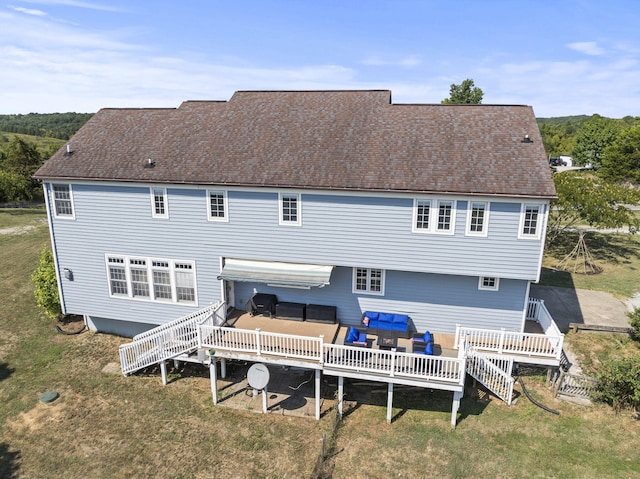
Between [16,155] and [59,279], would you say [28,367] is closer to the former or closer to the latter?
[59,279]

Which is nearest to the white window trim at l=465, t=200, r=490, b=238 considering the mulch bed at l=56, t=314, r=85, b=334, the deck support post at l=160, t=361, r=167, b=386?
the deck support post at l=160, t=361, r=167, b=386

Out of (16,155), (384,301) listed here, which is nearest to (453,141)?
(384,301)

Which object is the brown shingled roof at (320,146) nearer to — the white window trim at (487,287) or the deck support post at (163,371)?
the white window trim at (487,287)

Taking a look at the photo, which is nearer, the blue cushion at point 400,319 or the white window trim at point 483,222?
the white window trim at point 483,222

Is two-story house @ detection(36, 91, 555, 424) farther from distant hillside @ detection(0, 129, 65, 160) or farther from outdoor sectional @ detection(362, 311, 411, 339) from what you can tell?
distant hillside @ detection(0, 129, 65, 160)

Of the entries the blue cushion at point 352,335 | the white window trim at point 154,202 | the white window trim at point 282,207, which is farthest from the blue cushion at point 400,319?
the white window trim at point 154,202
